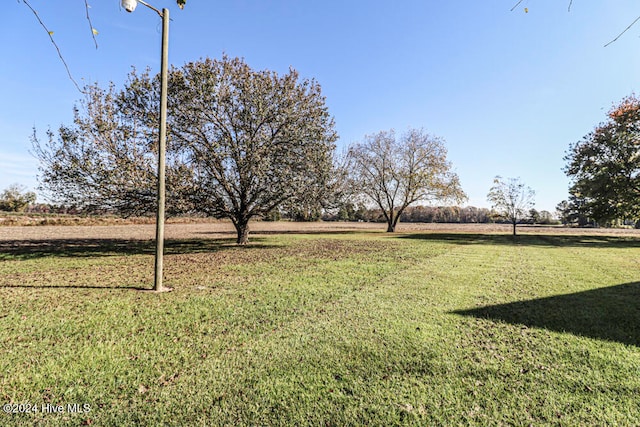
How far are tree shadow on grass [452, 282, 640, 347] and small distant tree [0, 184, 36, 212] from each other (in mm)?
74342

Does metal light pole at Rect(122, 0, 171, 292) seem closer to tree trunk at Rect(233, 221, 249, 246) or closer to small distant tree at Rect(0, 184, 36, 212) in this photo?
tree trunk at Rect(233, 221, 249, 246)

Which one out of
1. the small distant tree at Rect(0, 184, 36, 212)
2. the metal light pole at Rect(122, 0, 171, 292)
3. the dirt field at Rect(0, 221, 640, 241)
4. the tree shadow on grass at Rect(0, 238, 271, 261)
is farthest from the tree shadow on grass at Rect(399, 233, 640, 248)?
the small distant tree at Rect(0, 184, 36, 212)

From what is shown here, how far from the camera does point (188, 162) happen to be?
543 inches

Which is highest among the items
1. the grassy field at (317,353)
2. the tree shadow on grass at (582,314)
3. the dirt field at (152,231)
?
the dirt field at (152,231)

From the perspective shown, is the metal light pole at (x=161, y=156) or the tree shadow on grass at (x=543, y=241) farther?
the tree shadow on grass at (x=543, y=241)

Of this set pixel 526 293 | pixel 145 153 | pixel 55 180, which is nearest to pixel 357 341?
pixel 526 293

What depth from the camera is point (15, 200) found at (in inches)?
2053

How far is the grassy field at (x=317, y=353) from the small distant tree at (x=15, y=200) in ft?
216

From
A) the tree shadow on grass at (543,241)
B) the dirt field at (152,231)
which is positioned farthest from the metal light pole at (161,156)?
the tree shadow on grass at (543,241)

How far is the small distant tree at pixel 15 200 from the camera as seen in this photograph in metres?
52.1

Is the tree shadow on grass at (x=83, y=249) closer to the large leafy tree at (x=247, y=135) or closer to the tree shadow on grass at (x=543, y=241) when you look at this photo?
the large leafy tree at (x=247, y=135)

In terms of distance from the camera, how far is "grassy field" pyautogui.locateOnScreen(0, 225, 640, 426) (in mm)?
2555

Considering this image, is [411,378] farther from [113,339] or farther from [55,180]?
[55,180]

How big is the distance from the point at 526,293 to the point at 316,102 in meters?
13.0
